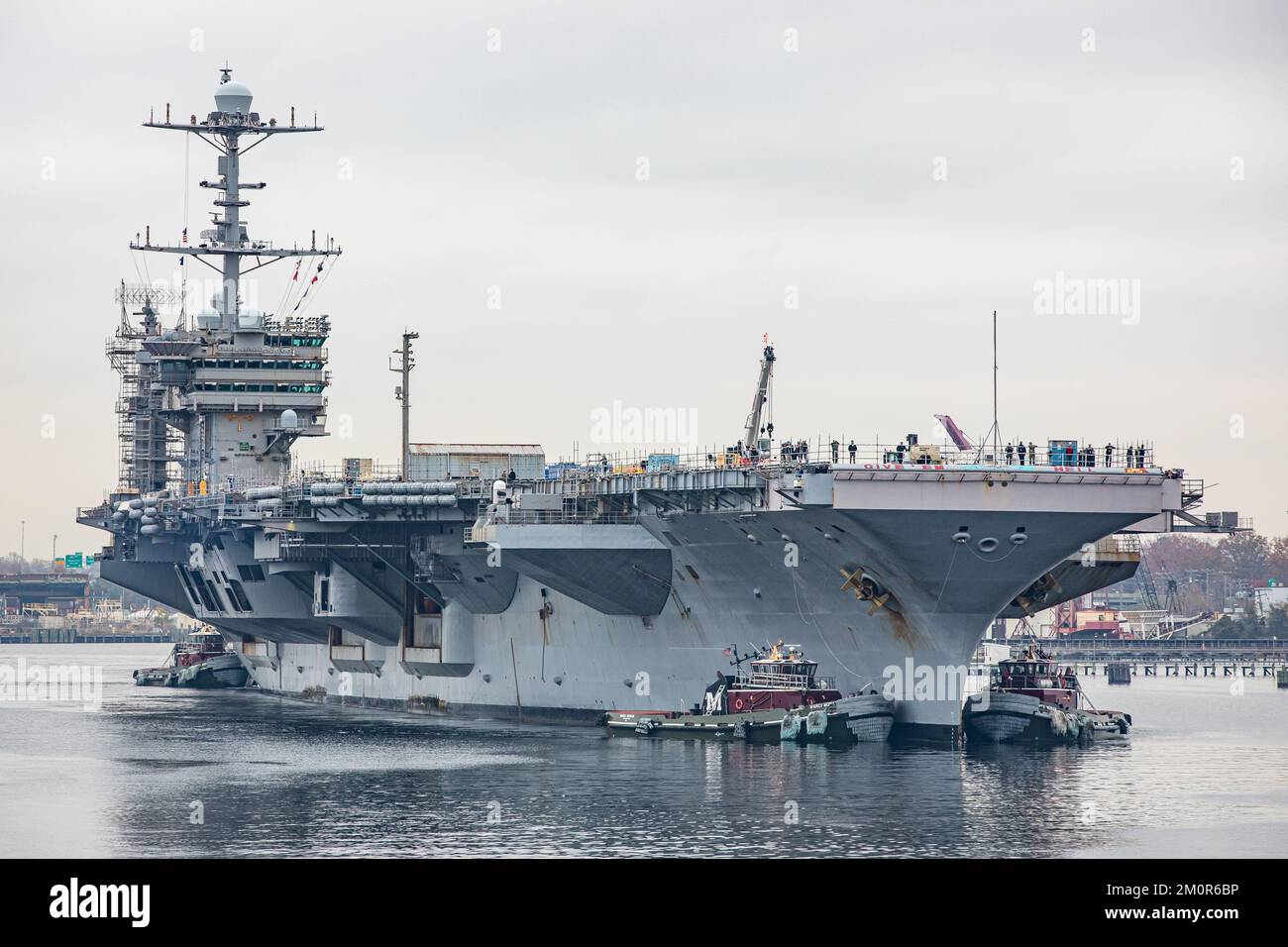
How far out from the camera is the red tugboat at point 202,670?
234ft

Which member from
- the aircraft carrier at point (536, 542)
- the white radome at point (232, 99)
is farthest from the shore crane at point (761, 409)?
the white radome at point (232, 99)

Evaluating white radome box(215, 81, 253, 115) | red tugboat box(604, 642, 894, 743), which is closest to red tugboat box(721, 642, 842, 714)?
red tugboat box(604, 642, 894, 743)

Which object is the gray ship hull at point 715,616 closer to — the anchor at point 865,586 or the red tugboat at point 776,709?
the anchor at point 865,586

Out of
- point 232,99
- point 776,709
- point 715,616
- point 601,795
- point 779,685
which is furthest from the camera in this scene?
point 232,99

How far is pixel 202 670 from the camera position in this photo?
7175 cm

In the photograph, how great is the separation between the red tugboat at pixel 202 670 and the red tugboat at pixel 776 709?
33296mm

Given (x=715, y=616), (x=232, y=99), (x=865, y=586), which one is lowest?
(x=715, y=616)

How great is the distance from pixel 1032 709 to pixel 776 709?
6.95 m

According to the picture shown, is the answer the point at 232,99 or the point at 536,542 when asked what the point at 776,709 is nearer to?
the point at 536,542

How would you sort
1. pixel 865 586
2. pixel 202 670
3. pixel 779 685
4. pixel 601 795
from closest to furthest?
1. pixel 601 795
2. pixel 865 586
3. pixel 779 685
4. pixel 202 670

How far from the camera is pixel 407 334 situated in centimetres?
5247

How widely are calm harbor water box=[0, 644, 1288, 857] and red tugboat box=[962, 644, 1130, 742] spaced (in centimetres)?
79

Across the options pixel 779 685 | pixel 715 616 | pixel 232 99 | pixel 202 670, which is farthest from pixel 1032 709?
pixel 202 670
